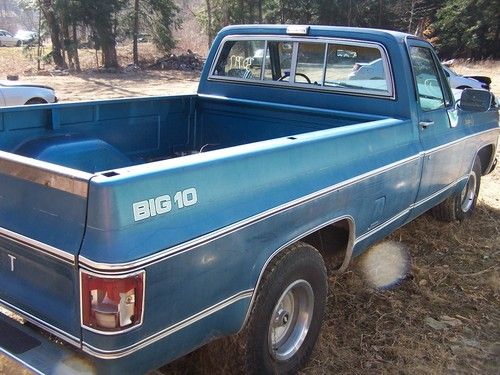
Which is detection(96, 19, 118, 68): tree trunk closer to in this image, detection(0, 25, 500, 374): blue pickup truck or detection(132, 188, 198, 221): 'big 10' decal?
detection(0, 25, 500, 374): blue pickup truck

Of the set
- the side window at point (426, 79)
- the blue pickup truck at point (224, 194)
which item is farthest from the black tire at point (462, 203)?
the side window at point (426, 79)

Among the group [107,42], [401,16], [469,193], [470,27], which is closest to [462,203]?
[469,193]

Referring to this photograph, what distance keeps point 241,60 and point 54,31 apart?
2236 centimetres

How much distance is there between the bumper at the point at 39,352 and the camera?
1982 millimetres

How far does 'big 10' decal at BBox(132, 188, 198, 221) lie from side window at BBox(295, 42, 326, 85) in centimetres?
252

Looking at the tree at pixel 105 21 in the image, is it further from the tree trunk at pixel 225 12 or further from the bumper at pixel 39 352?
the bumper at pixel 39 352

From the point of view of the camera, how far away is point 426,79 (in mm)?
4172

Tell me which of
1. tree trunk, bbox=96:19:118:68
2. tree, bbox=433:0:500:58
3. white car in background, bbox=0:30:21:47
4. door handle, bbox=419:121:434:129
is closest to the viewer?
door handle, bbox=419:121:434:129

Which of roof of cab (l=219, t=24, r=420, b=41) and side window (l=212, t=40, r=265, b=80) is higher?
roof of cab (l=219, t=24, r=420, b=41)

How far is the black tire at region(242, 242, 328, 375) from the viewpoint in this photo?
2543 mm

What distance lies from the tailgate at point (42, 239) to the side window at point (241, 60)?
288 cm

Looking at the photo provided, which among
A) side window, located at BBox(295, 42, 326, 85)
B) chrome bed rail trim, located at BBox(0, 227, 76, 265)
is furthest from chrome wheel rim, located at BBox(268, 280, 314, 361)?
side window, located at BBox(295, 42, 326, 85)

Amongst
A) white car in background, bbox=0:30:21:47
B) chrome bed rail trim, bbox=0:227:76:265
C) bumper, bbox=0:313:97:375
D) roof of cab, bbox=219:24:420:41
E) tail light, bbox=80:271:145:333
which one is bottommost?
white car in background, bbox=0:30:21:47

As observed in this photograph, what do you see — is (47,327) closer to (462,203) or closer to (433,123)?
(433,123)
